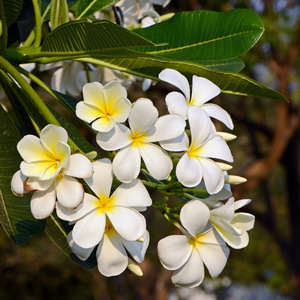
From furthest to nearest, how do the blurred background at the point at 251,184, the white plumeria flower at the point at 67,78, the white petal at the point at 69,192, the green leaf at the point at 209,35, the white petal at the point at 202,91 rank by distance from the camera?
the blurred background at the point at 251,184 → the white plumeria flower at the point at 67,78 → the green leaf at the point at 209,35 → the white petal at the point at 202,91 → the white petal at the point at 69,192

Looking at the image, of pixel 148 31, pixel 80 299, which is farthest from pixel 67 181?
pixel 80 299

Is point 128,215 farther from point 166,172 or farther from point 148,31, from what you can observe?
point 148,31

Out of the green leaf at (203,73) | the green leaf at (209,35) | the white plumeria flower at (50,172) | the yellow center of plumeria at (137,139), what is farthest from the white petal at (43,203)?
the green leaf at (209,35)

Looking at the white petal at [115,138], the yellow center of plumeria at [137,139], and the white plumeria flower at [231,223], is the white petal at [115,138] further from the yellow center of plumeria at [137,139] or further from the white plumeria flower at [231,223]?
the white plumeria flower at [231,223]

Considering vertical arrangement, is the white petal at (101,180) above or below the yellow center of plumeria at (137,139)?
below

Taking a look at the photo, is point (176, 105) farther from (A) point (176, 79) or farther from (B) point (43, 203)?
(B) point (43, 203)

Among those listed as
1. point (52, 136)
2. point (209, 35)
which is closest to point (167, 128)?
point (52, 136)

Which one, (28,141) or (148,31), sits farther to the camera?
(148,31)
